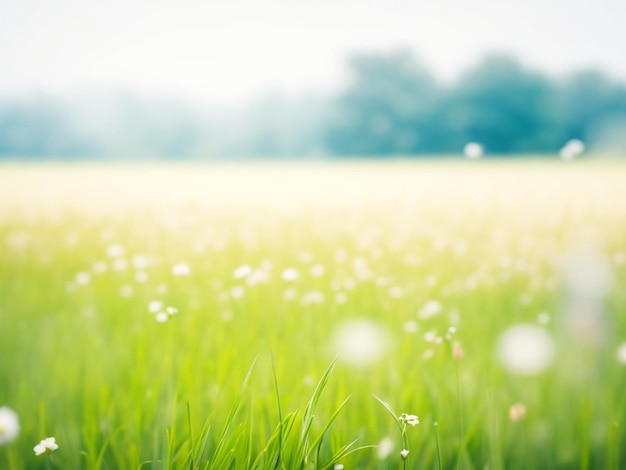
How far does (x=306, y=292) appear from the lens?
6.10 feet

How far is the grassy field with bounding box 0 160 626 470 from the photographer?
3.33ft

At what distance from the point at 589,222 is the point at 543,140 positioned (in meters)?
4.85

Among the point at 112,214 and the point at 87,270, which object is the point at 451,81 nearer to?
the point at 112,214

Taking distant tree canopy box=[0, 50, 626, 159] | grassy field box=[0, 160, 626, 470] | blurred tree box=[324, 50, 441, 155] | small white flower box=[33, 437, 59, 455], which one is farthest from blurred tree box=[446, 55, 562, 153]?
small white flower box=[33, 437, 59, 455]

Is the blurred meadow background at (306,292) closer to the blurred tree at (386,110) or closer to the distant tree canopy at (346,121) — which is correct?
the distant tree canopy at (346,121)

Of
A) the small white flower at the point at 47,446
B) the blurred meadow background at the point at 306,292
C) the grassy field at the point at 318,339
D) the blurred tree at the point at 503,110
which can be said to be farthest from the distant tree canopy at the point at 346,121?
the small white flower at the point at 47,446

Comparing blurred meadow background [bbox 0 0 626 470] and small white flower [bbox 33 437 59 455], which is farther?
blurred meadow background [bbox 0 0 626 470]

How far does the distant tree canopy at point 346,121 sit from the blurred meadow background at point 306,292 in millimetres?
1639

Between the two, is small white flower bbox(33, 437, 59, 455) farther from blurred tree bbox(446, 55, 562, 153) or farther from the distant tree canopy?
blurred tree bbox(446, 55, 562, 153)

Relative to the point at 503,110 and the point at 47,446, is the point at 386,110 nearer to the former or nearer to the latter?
the point at 503,110

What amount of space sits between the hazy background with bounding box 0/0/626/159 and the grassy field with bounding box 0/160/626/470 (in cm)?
81

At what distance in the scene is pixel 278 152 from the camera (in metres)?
8.88

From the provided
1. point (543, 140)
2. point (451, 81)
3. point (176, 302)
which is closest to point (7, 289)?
point (176, 302)

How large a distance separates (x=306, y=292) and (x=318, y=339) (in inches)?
14.9
